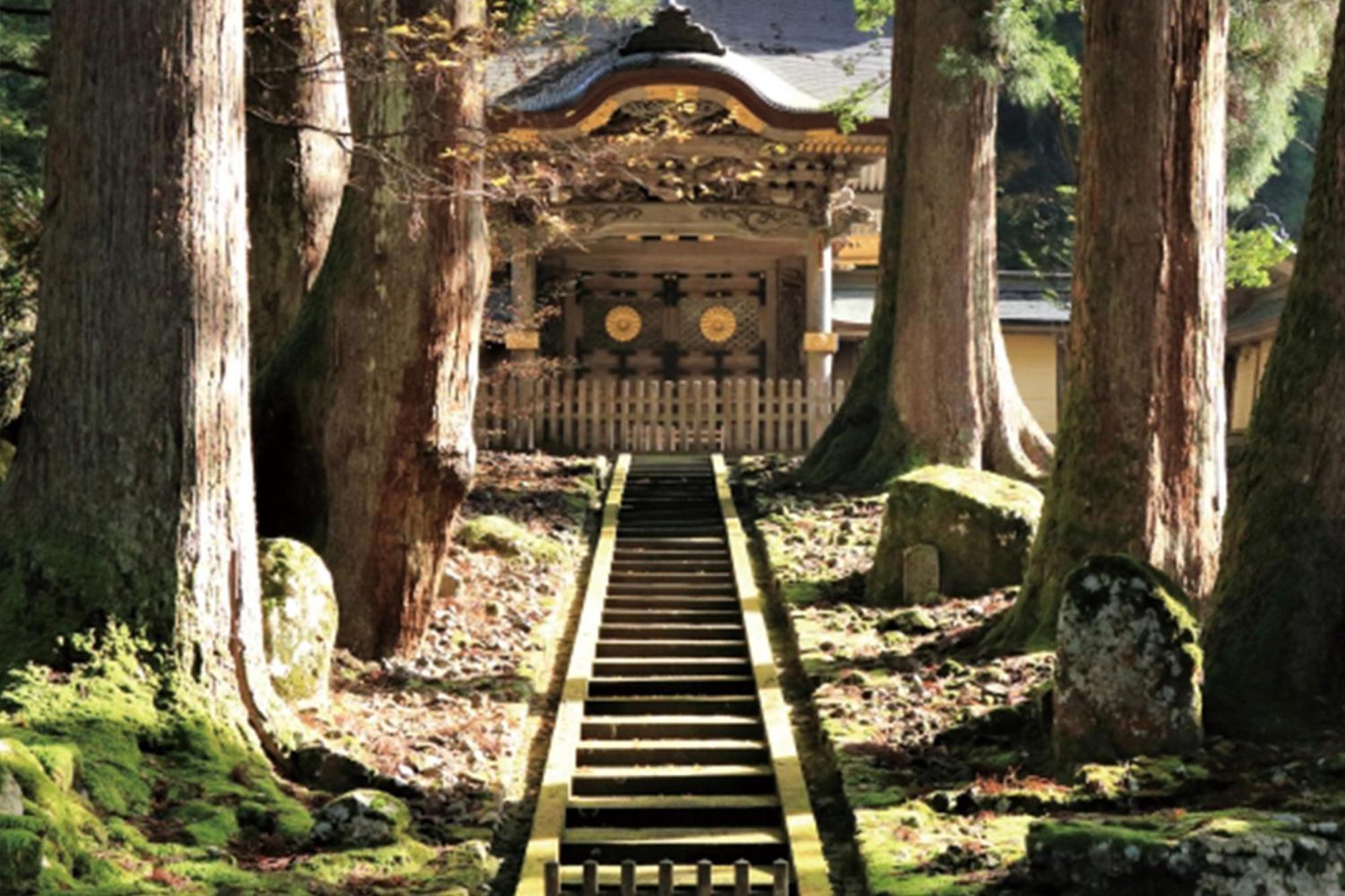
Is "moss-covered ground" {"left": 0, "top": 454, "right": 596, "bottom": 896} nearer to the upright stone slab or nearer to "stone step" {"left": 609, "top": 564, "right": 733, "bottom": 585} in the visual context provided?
the upright stone slab

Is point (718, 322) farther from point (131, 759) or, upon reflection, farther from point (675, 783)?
point (131, 759)

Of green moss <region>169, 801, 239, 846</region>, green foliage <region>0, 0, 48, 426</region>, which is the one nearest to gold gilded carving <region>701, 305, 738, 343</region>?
green foliage <region>0, 0, 48, 426</region>

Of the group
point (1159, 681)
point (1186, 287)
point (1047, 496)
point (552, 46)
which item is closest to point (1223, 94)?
point (1186, 287)

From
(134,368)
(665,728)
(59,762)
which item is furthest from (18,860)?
(665,728)

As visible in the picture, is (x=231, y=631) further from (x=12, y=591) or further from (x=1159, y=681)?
(x=1159, y=681)

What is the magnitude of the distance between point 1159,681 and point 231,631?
15.9 feet

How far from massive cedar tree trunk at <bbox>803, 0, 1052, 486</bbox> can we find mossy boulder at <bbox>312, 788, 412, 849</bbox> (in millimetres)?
11118

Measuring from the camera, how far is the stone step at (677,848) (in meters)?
10.1

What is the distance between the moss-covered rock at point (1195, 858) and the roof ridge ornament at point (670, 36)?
18620 millimetres

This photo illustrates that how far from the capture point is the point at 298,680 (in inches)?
444

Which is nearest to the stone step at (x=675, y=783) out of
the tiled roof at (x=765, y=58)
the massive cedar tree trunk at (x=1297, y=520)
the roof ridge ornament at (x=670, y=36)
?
the massive cedar tree trunk at (x=1297, y=520)

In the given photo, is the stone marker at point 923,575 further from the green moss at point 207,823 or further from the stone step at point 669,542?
the green moss at point 207,823

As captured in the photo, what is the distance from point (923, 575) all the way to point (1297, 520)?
525 cm

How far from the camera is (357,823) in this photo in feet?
29.8
